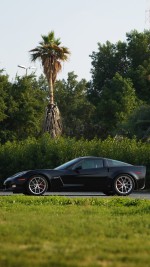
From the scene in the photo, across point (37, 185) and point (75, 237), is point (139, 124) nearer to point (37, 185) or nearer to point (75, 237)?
point (37, 185)

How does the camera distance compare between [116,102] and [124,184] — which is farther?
[116,102]

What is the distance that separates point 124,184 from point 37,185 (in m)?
2.86

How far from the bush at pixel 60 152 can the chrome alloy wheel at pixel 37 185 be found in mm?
8989

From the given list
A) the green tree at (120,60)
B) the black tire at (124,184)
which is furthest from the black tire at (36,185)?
the green tree at (120,60)

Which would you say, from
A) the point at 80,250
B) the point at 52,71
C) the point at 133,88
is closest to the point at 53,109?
the point at 52,71

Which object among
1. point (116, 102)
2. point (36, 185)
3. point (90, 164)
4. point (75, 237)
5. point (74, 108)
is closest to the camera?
point (75, 237)

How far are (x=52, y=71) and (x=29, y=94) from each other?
12624 millimetres

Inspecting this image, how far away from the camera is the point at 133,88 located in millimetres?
62438

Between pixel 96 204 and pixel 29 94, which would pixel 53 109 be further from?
pixel 96 204

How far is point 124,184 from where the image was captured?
21.0 m

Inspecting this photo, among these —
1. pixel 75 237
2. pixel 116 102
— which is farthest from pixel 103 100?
pixel 75 237

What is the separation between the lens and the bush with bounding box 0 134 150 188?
1151 inches

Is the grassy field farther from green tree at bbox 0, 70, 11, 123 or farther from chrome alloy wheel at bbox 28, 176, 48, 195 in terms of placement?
green tree at bbox 0, 70, 11, 123

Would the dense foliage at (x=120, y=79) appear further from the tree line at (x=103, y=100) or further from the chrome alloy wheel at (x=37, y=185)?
the chrome alloy wheel at (x=37, y=185)
